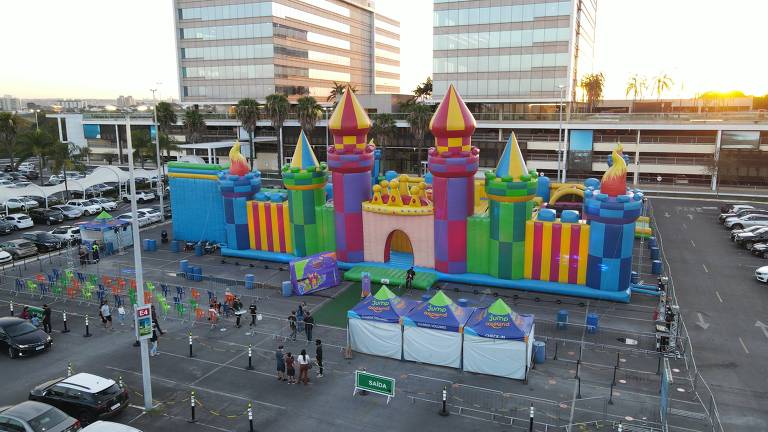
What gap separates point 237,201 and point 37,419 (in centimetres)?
2105

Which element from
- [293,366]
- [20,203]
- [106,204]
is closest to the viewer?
[293,366]

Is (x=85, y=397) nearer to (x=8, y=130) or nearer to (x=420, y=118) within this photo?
(x=420, y=118)

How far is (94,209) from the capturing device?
165ft

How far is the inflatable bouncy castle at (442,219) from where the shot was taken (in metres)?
27.1

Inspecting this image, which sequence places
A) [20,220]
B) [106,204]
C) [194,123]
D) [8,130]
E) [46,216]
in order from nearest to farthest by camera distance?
1. [20,220]
2. [46,216]
3. [106,204]
4. [8,130]
5. [194,123]

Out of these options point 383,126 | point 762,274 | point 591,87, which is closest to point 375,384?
point 762,274

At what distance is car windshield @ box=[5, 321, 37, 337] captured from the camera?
73.2 feet

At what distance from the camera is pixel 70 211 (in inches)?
1918

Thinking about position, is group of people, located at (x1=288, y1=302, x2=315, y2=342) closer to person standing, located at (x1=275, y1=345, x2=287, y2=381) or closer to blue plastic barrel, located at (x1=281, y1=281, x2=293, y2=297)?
person standing, located at (x1=275, y1=345, x2=287, y2=381)

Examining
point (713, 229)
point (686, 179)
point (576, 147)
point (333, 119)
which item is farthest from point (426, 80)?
point (333, 119)

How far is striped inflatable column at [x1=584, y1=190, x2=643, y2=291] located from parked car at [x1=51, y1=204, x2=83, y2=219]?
42273 mm

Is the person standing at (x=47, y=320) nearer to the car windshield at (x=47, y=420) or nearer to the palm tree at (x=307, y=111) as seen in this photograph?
the car windshield at (x=47, y=420)

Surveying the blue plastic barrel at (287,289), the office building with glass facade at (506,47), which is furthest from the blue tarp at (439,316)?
the office building with glass facade at (506,47)

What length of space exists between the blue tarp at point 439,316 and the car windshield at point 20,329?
15.3 metres
